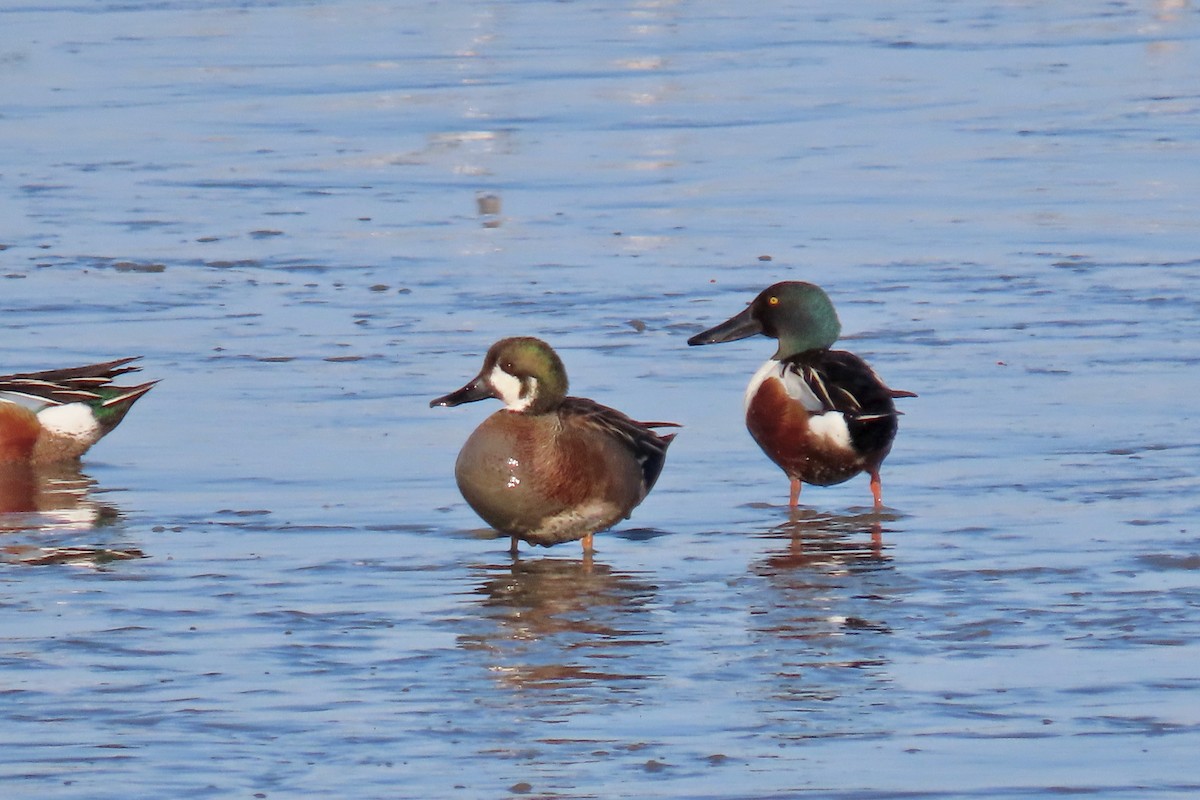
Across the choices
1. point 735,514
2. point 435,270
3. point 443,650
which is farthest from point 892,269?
point 443,650

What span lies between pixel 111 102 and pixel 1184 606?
12106mm

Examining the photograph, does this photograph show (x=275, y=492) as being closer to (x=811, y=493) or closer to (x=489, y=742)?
(x=811, y=493)

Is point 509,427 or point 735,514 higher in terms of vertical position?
point 509,427

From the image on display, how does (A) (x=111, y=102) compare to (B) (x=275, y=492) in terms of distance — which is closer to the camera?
(B) (x=275, y=492)

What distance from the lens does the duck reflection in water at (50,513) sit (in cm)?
695

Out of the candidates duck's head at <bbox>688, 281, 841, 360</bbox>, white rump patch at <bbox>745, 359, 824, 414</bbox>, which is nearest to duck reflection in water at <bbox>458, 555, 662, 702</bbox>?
white rump patch at <bbox>745, 359, 824, 414</bbox>

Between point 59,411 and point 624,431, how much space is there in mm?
2316

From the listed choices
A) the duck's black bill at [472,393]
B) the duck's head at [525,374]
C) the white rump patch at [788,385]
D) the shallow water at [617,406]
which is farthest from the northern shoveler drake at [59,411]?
the white rump patch at [788,385]

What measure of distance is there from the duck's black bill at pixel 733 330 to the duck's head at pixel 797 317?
8 centimetres

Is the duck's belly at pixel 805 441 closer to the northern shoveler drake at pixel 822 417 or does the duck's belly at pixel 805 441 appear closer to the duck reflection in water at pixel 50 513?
the northern shoveler drake at pixel 822 417

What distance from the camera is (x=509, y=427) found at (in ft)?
22.8

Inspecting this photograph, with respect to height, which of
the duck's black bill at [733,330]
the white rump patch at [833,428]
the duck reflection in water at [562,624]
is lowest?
→ the duck reflection in water at [562,624]

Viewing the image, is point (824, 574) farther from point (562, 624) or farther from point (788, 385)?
point (788, 385)

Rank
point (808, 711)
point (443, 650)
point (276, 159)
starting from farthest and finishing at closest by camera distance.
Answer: point (276, 159)
point (443, 650)
point (808, 711)
